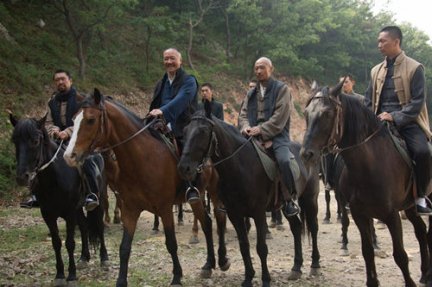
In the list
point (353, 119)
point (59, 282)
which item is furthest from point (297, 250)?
point (59, 282)

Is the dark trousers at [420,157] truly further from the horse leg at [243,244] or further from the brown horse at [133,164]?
the brown horse at [133,164]

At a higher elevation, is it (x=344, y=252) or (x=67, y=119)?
(x=67, y=119)

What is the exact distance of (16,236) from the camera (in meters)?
8.62

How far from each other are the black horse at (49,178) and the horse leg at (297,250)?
10.4ft

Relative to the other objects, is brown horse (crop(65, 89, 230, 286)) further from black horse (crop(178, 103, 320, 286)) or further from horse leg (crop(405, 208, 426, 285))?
horse leg (crop(405, 208, 426, 285))

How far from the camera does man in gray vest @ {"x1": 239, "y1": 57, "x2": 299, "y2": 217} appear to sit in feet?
18.4

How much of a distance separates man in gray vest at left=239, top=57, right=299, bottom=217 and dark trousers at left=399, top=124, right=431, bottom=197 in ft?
4.88

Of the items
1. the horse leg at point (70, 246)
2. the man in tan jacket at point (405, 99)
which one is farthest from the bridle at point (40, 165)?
the man in tan jacket at point (405, 99)

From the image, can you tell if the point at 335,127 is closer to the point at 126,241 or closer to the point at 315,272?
the point at 126,241

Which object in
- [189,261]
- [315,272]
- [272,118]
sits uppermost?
[272,118]

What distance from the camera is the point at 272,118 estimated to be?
5.75m

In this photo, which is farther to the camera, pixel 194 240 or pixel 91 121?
pixel 194 240

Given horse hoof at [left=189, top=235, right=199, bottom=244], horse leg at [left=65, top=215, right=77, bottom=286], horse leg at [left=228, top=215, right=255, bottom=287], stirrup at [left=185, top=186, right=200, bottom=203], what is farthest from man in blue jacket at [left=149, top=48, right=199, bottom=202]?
horse hoof at [left=189, top=235, right=199, bottom=244]

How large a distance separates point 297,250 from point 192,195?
2.07 m
